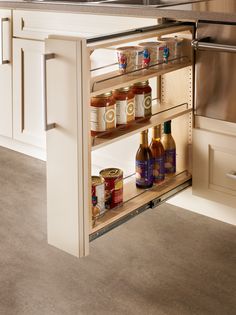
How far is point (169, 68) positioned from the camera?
2219 mm

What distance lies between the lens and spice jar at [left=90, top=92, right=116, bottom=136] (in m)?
1.95

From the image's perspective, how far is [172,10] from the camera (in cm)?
205

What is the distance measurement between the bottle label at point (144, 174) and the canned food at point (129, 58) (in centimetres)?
41

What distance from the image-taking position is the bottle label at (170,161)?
240cm

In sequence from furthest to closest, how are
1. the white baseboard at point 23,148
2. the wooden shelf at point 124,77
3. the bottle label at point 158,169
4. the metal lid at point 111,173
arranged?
the white baseboard at point 23,148
the bottle label at point 158,169
the metal lid at point 111,173
the wooden shelf at point 124,77

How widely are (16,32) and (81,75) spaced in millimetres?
1405

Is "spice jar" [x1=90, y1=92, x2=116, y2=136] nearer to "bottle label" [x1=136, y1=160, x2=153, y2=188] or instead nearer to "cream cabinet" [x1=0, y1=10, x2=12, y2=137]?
"bottle label" [x1=136, y1=160, x2=153, y2=188]

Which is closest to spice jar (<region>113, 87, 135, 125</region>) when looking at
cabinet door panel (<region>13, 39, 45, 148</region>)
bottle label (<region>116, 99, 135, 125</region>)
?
bottle label (<region>116, 99, 135, 125</region>)

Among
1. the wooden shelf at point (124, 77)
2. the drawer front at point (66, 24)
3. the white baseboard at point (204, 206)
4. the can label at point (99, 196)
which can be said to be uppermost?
the drawer front at point (66, 24)

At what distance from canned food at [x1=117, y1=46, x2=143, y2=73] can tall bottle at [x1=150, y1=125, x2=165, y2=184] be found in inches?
13.0

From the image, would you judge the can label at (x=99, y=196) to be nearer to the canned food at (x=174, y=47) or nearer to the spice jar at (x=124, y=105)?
the spice jar at (x=124, y=105)

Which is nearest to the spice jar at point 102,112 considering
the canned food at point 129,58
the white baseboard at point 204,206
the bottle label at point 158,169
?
the canned food at point 129,58

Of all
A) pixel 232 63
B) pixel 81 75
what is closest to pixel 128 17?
pixel 232 63

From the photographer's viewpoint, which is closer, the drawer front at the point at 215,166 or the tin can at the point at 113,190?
the tin can at the point at 113,190
